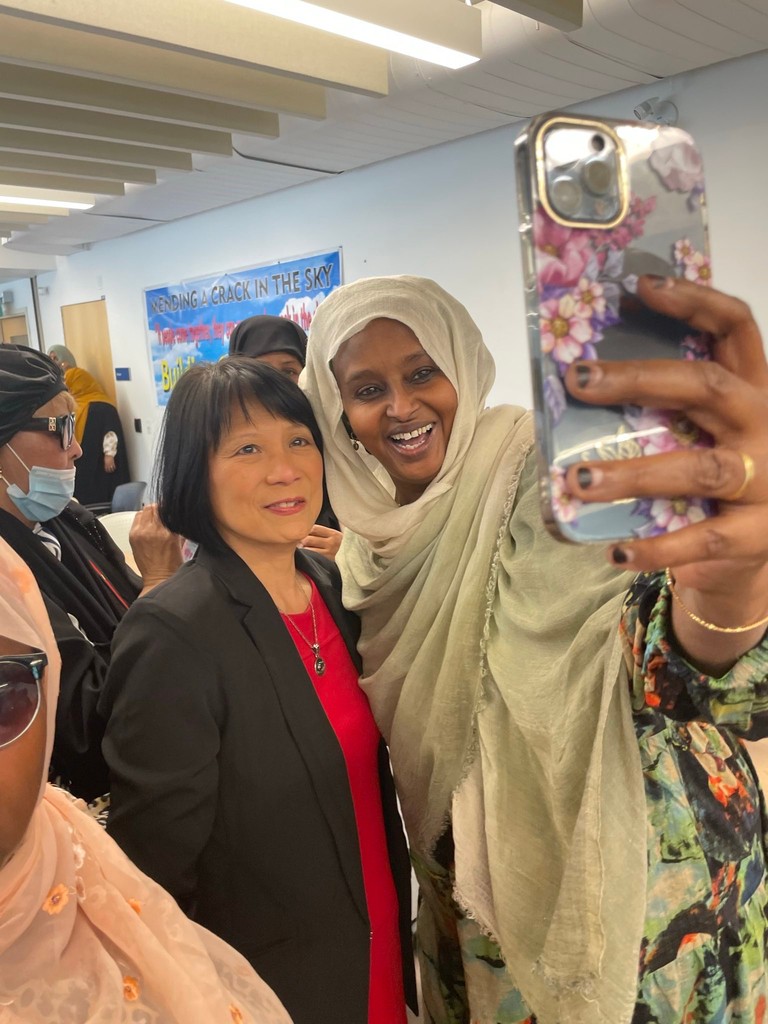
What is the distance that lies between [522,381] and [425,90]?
1351 millimetres

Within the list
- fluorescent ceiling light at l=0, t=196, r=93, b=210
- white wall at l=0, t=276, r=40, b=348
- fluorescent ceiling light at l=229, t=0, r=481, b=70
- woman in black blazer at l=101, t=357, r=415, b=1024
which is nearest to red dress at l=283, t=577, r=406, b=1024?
woman in black blazer at l=101, t=357, r=415, b=1024

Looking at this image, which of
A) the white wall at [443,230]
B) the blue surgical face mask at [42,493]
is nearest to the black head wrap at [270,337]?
the blue surgical face mask at [42,493]

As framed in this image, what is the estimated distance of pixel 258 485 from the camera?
102 centimetres

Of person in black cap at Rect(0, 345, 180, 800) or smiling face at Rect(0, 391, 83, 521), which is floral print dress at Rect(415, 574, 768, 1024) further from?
smiling face at Rect(0, 391, 83, 521)

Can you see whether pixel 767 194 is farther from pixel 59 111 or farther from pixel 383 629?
pixel 59 111

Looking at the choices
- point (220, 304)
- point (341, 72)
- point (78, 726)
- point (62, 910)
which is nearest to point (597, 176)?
point (62, 910)

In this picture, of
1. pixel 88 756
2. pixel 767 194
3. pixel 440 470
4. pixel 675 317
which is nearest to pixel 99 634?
pixel 88 756

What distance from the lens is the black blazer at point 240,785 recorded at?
35.8 inches

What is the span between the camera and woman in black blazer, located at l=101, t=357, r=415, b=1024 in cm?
91

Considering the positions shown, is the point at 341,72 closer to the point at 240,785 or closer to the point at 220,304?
the point at 240,785

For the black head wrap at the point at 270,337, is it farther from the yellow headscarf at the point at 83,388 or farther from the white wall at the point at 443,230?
the yellow headscarf at the point at 83,388

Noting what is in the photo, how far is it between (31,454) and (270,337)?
0.88m

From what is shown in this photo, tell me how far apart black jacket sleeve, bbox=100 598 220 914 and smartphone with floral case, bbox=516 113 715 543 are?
0.61 metres

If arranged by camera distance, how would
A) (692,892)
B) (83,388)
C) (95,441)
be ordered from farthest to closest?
1. (83,388)
2. (95,441)
3. (692,892)
